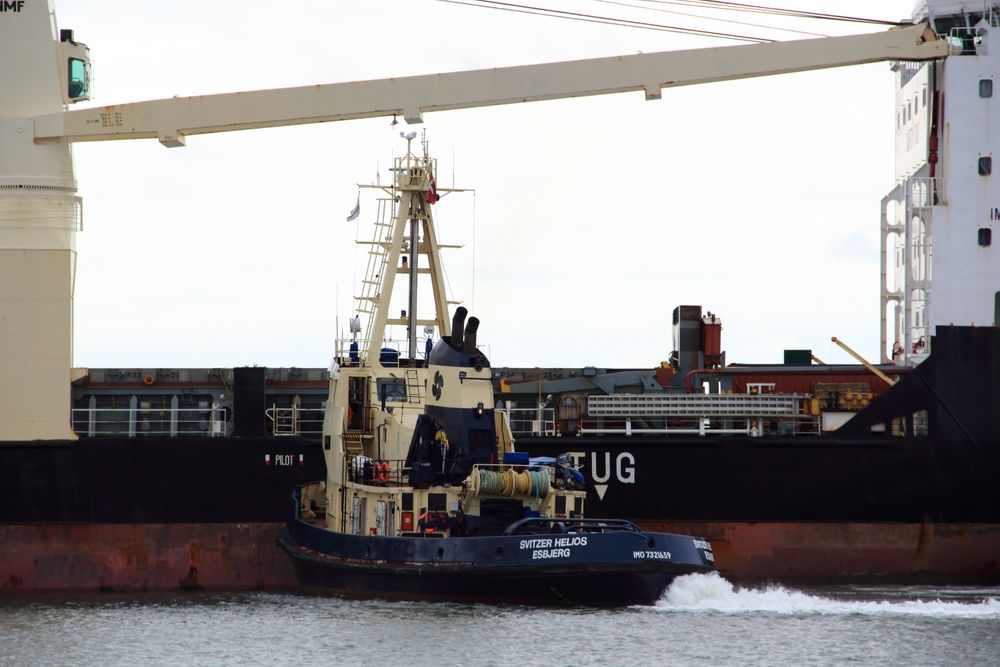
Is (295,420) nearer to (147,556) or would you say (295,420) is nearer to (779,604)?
(147,556)

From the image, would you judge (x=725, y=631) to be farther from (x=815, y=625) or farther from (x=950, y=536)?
(x=950, y=536)

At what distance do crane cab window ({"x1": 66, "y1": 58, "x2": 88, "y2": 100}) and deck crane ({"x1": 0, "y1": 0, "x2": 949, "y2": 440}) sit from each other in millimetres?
233

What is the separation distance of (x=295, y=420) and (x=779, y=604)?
35.9ft

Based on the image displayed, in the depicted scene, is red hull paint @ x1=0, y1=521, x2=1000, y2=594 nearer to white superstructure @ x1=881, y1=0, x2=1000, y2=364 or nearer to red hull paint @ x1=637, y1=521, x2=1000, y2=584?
red hull paint @ x1=637, y1=521, x2=1000, y2=584

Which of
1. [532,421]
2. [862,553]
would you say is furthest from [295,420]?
[862,553]

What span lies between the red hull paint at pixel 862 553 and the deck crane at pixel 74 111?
28.3ft

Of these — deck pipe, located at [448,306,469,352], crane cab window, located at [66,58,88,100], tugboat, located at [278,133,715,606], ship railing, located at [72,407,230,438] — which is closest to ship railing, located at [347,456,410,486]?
tugboat, located at [278,133,715,606]

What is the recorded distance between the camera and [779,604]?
973 inches

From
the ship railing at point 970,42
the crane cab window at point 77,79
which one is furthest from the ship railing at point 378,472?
the ship railing at point 970,42

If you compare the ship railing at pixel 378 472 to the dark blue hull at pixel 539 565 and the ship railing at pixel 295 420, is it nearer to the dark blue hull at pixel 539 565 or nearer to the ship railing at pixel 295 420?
the dark blue hull at pixel 539 565

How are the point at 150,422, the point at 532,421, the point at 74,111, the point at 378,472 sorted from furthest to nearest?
the point at 150,422 → the point at 532,421 → the point at 74,111 → the point at 378,472

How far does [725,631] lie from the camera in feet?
74.8

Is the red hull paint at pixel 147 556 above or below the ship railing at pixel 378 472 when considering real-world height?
below

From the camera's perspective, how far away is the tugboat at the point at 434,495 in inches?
938
